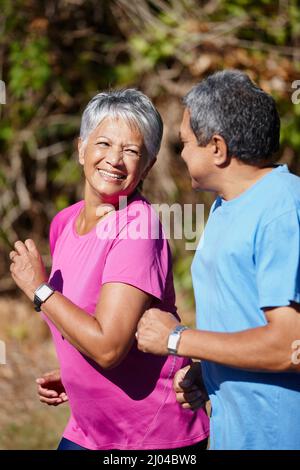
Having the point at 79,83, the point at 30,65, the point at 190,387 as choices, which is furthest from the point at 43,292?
the point at 79,83

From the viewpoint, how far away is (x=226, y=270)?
7.30ft

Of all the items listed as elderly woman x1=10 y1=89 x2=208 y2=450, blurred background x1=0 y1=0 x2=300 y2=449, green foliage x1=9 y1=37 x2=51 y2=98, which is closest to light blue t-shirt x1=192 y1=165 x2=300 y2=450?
elderly woman x1=10 y1=89 x2=208 y2=450

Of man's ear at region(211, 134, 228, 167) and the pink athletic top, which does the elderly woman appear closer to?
the pink athletic top

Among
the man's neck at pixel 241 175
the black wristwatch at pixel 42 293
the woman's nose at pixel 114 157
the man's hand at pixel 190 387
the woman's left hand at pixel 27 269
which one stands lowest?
the man's hand at pixel 190 387

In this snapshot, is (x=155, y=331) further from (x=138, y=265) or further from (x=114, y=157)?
(x=114, y=157)

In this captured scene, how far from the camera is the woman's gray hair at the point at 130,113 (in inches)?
105

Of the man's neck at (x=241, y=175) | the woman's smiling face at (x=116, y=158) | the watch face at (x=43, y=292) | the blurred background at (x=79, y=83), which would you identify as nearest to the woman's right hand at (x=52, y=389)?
the watch face at (x=43, y=292)

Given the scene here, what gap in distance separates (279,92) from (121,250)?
3.40 meters

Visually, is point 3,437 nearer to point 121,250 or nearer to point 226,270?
point 121,250

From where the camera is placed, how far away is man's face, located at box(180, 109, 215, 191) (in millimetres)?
2307

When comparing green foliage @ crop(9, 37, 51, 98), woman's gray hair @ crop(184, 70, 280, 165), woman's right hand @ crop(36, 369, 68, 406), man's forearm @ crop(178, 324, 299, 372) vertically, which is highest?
green foliage @ crop(9, 37, 51, 98)

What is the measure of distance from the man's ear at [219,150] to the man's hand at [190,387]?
63 centimetres

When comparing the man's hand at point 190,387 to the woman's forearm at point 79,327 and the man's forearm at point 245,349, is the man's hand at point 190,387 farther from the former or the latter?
the man's forearm at point 245,349
